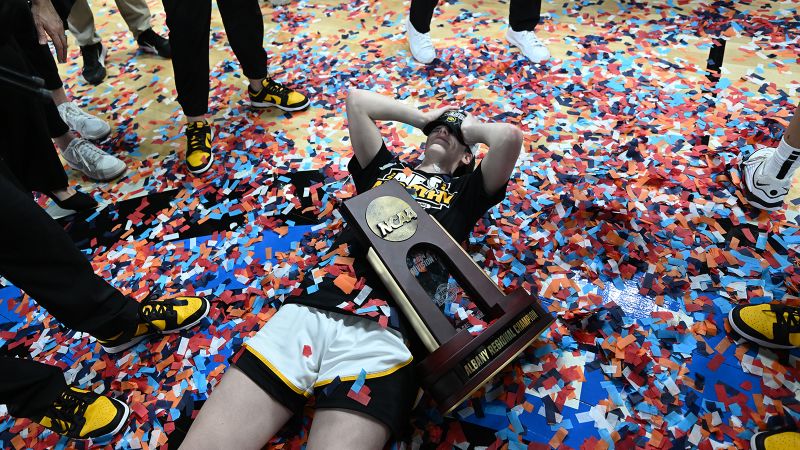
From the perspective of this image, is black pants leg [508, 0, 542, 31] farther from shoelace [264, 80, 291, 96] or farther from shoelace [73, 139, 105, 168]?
shoelace [73, 139, 105, 168]

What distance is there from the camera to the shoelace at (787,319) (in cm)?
149

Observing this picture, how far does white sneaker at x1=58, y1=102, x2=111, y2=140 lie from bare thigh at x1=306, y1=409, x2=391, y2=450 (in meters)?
2.47

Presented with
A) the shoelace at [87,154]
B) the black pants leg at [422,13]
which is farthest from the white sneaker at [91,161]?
the black pants leg at [422,13]

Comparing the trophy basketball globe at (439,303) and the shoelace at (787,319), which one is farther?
the shoelace at (787,319)

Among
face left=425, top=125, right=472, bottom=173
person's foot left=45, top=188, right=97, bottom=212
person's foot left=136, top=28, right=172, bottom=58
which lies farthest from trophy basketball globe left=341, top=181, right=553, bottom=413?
person's foot left=136, top=28, right=172, bottom=58

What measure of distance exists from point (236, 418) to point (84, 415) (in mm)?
606

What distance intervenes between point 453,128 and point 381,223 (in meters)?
0.57

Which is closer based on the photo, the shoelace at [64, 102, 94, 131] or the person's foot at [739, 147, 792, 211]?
the person's foot at [739, 147, 792, 211]

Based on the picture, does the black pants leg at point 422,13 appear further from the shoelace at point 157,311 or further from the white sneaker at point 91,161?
the shoelace at point 157,311

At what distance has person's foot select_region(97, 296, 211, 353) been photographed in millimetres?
1671

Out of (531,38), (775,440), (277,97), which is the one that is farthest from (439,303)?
(531,38)

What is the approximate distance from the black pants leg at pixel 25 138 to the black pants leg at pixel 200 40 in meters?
0.61

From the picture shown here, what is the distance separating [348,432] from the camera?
1209 millimetres

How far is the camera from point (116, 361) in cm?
170
